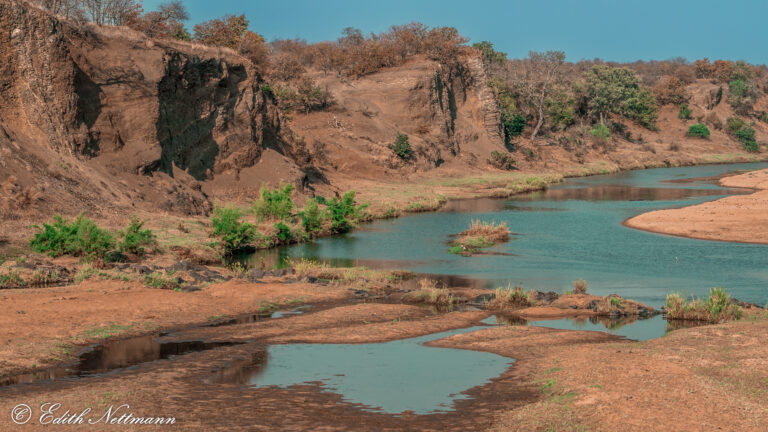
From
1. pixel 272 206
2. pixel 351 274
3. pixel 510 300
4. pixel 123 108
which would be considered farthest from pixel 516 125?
pixel 510 300

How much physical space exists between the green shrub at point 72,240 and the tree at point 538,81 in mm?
60771

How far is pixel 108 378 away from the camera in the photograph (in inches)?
518

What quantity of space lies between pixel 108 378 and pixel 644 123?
96310 millimetres

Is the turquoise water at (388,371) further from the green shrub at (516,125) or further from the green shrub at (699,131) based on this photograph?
the green shrub at (699,131)

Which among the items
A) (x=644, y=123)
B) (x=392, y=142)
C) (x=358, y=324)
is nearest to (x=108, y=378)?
(x=358, y=324)

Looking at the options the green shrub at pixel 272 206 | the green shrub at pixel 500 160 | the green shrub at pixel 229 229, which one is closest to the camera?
the green shrub at pixel 229 229

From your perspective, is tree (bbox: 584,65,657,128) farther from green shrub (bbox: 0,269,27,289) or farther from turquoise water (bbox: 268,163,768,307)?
green shrub (bbox: 0,269,27,289)

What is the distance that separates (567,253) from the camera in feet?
96.7

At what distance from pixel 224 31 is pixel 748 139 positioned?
7522 cm

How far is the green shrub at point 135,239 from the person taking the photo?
83.8ft

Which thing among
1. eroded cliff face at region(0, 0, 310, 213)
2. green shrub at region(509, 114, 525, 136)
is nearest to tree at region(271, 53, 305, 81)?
eroded cliff face at region(0, 0, 310, 213)

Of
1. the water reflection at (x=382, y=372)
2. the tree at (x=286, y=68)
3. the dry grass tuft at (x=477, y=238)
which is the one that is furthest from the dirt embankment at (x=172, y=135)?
the water reflection at (x=382, y=372)

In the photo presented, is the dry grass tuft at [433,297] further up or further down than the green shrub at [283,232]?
further down

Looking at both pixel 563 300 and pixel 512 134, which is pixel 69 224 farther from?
pixel 512 134
